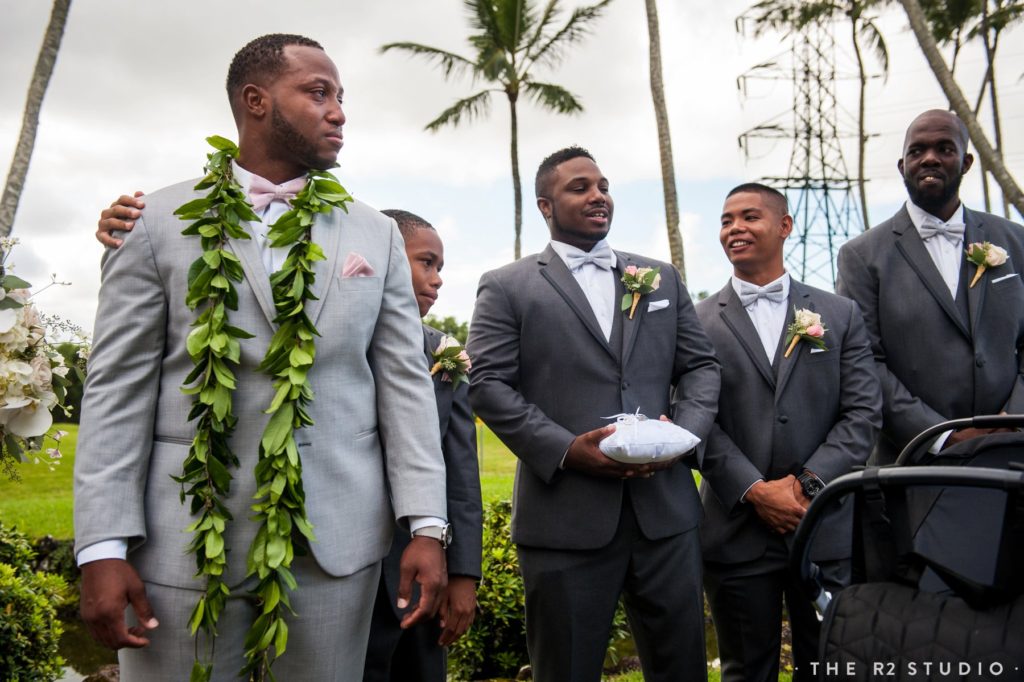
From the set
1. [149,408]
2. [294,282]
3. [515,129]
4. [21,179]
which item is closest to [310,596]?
[149,408]

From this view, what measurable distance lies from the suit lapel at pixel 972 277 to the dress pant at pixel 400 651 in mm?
3183

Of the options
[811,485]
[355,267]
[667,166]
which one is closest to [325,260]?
[355,267]

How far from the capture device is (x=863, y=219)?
96.2 ft

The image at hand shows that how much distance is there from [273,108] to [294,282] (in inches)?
25.0

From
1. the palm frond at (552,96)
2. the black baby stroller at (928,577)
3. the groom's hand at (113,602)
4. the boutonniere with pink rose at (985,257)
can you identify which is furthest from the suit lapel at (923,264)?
the palm frond at (552,96)

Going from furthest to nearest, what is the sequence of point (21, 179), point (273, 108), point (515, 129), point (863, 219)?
point (863, 219) → point (515, 129) → point (21, 179) → point (273, 108)

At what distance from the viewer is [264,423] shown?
2646 mm

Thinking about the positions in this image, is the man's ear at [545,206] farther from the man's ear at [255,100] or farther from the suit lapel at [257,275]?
the suit lapel at [257,275]

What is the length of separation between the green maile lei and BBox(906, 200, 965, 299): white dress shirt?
3592 millimetres

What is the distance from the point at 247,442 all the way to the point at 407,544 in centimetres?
112

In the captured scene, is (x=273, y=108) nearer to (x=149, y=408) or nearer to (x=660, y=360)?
(x=149, y=408)

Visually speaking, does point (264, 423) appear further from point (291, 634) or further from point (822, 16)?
point (822, 16)

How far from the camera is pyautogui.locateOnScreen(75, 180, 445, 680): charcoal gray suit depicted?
2518 mm

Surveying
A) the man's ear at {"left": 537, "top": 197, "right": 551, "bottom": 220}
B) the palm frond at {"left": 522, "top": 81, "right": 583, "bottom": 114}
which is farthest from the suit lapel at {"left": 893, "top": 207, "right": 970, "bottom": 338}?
the palm frond at {"left": 522, "top": 81, "right": 583, "bottom": 114}
